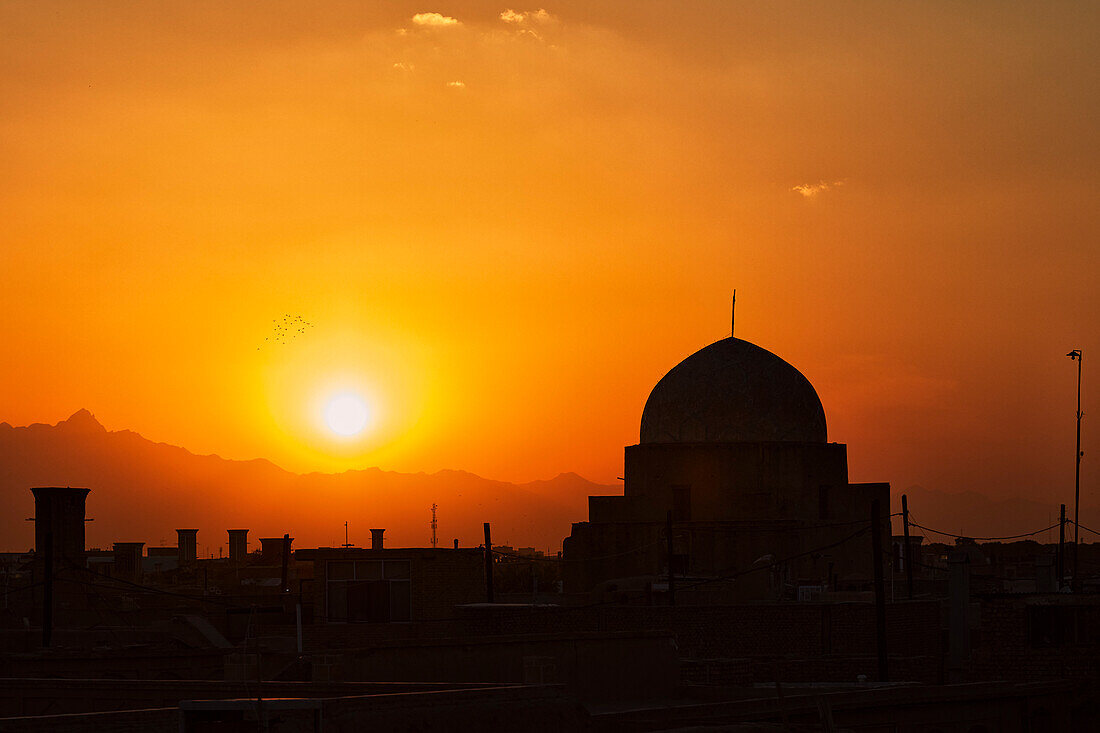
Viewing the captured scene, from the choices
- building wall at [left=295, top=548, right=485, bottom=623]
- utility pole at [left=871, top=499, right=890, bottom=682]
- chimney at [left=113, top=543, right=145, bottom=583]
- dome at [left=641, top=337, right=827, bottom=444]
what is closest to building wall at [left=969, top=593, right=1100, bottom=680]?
utility pole at [left=871, top=499, right=890, bottom=682]

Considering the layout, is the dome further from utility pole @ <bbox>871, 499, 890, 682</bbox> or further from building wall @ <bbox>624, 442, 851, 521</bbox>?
utility pole @ <bbox>871, 499, 890, 682</bbox>

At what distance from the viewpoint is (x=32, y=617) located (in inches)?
1331

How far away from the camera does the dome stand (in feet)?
146

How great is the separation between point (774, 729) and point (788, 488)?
29392mm

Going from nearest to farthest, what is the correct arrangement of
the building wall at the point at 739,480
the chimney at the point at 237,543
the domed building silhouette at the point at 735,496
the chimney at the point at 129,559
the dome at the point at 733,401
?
the domed building silhouette at the point at 735,496
the building wall at the point at 739,480
the dome at the point at 733,401
the chimney at the point at 129,559
the chimney at the point at 237,543

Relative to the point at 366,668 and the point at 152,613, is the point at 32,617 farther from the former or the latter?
the point at 366,668

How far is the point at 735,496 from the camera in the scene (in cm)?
4300

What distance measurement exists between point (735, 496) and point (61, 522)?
61.2ft

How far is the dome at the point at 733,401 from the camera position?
4453 centimetres

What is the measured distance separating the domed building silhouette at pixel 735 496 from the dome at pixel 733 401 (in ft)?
0.10

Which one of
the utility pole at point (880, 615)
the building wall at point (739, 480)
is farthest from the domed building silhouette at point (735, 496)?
the utility pole at point (880, 615)

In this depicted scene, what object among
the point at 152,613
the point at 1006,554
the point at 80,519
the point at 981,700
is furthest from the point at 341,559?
the point at 1006,554

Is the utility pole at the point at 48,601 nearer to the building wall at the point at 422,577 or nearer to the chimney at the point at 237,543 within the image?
the building wall at the point at 422,577

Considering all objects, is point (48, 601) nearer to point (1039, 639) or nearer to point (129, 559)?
point (1039, 639)
